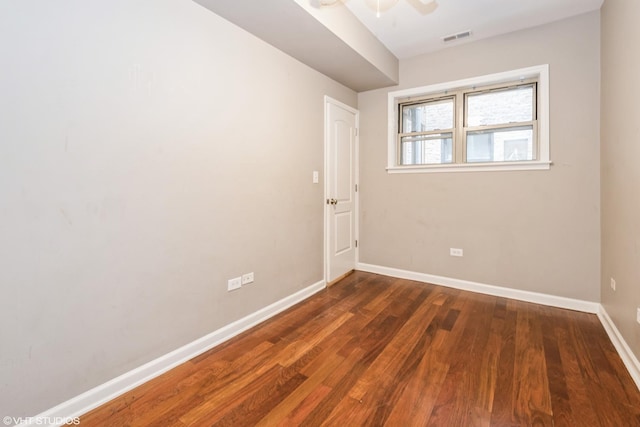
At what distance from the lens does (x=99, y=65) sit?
62.4 inches

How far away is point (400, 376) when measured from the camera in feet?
6.04

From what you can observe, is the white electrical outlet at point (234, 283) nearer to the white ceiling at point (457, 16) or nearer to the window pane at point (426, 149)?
the white ceiling at point (457, 16)

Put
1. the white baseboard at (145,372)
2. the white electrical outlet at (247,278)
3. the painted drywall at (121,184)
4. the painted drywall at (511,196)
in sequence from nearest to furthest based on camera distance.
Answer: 1. the painted drywall at (121,184)
2. the white baseboard at (145,372)
3. the white electrical outlet at (247,278)
4. the painted drywall at (511,196)

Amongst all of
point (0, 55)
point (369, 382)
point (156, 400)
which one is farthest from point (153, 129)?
point (369, 382)

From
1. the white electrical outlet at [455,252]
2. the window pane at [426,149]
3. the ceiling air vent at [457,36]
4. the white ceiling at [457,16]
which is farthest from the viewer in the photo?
the window pane at [426,149]

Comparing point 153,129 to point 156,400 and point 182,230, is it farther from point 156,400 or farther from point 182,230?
point 156,400

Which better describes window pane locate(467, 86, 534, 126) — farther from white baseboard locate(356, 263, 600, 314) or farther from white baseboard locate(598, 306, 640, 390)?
white baseboard locate(598, 306, 640, 390)

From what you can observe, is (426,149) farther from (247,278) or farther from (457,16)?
(247,278)

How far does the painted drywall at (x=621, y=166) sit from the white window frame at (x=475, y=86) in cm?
42

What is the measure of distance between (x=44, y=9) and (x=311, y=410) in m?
2.43

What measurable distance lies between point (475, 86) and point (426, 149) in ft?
2.81

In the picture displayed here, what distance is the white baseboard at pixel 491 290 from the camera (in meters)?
2.82

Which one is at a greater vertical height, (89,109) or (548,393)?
(89,109)

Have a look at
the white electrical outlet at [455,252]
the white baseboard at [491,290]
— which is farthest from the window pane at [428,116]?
the white baseboard at [491,290]
